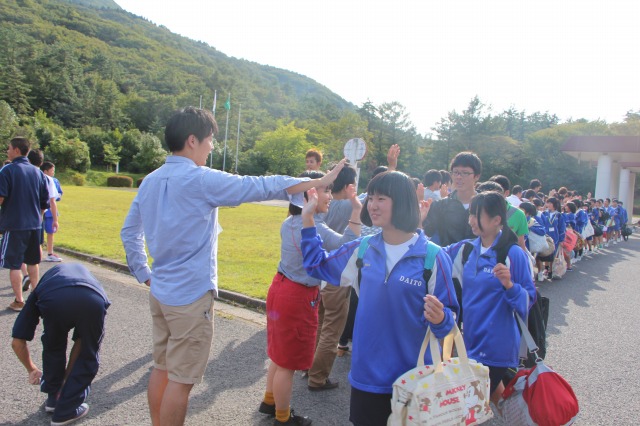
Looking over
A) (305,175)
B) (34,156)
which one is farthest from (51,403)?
(34,156)

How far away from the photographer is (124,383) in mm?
4039

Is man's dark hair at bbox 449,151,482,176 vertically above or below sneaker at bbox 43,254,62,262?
above

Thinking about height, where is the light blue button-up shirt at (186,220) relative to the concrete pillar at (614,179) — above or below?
below

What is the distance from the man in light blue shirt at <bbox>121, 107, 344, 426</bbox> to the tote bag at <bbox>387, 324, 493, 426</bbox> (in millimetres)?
1072

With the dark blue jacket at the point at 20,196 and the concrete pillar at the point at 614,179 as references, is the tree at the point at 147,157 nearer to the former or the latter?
the concrete pillar at the point at 614,179

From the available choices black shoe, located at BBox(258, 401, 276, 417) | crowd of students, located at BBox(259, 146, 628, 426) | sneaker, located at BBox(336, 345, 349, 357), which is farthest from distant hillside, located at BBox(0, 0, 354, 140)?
crowd of students, located at BBox(259, 146, 628, 426)

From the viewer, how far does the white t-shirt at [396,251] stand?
7.65 ft

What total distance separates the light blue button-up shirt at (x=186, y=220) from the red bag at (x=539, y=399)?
5.93ft

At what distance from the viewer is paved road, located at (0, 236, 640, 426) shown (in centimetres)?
360

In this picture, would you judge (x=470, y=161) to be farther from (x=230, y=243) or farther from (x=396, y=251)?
(x=230, y=243)

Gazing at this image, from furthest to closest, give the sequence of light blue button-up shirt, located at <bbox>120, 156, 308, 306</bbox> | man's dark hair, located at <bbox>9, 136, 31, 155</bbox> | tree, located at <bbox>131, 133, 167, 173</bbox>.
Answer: tree, located at <bbox>131, 133, 167, 173</bbox>, man's dark hair, located at <bbox>9, 136, 31, 155</bbox>, light blue button-up shirt, located at <bbox>120, 156, 308, 306</bbox>

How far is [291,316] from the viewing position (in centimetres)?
336

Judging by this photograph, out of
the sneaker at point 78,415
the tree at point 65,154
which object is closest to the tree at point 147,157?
the tree at point 65,154

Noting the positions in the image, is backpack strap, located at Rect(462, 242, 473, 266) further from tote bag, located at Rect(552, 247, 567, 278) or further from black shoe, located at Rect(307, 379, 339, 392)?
tote bag, located at Rect(552, 247, 567, 278)
